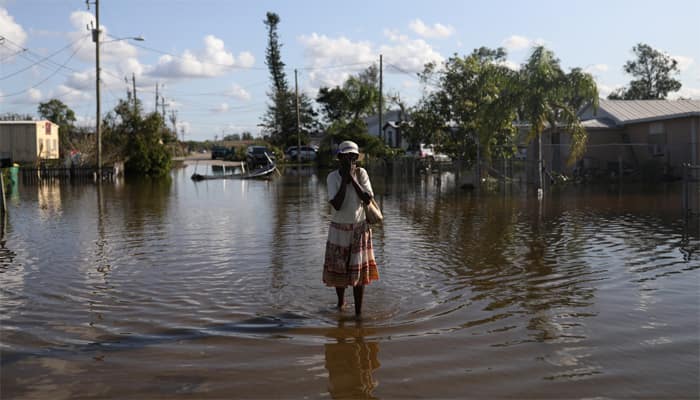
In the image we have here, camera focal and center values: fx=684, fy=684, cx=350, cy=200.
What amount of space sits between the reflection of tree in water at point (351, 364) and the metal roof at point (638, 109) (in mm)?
30369

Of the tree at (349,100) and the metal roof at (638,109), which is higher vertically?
the tree at (349,100)

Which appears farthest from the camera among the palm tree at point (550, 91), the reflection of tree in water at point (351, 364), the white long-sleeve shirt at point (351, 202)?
the palm tree at point (550, 91)

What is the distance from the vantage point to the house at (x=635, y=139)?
1194 inches

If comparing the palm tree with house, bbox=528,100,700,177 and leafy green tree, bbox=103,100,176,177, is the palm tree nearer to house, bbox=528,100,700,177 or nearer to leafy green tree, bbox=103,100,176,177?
house, bbox=528,100,700,177

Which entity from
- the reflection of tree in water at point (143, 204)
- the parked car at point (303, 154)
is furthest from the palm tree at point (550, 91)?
the parked car at point (303, 154)

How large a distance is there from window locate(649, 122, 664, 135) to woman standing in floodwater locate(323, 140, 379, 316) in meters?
28.7

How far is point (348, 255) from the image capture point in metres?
7.17

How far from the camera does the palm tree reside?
24.1m

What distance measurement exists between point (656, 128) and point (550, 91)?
1082 centimetres

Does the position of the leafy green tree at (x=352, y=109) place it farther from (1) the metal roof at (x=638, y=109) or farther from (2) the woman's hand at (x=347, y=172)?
(2) the woman's hand at (x=347, y=172)

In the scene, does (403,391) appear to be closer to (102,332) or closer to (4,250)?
(102,332)

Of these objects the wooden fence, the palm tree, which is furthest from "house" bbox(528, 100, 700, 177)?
the wooden fence

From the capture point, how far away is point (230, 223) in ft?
54.2

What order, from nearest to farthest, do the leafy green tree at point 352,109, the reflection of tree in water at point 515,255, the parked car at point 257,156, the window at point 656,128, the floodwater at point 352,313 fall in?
1. the floodwater at point 352,313
2. the reflection of tree in water at point 515,255
3. the window at point 656,128
4. the leafy green tree at point 352,109
5. the parked car at point 257,156
